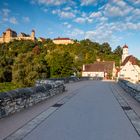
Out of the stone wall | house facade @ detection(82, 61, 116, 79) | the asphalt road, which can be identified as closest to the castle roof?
house facade @ detection(82, 61, 116, 79)

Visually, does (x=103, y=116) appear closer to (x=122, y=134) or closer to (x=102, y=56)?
(x=122, y=134)

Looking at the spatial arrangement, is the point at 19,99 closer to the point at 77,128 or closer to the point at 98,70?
the point at 77,128

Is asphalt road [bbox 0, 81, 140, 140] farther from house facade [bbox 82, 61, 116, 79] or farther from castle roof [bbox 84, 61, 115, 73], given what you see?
castle roof [bbox 84, 61, 115, 73]

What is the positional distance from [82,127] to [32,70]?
3605 centimetres

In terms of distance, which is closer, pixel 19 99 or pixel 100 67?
pixel 19 99

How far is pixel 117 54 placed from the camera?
125 m

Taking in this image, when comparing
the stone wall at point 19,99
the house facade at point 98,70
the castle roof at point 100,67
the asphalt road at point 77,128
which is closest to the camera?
the asphalt road at point 77,128

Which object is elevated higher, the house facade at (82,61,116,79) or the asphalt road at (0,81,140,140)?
the house facade at (82,61,116,79)

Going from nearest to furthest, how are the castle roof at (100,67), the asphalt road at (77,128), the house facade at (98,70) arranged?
the asphalt road at (77,128) < the house facade at (98,70) < the castle roof at (100,67)

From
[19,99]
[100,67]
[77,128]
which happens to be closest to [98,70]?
[100,67]

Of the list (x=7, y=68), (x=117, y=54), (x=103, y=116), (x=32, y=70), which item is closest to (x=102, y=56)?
(x=117, y=54)

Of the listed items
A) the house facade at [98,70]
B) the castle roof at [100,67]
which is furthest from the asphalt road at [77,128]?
the castle roof at [100,67]

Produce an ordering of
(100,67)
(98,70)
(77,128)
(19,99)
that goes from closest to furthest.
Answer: (77,128), (19,99), (98,70), (100,67)

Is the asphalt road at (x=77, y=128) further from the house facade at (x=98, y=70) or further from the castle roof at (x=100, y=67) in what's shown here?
the castle roof at (x=100, y=67)
